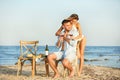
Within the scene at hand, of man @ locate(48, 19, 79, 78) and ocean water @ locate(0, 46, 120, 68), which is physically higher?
man @ locate(48, 19, 79, 78)

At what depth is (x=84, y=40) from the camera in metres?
8.21

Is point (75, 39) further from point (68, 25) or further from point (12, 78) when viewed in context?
point (12, 78)

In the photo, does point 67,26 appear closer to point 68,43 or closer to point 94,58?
point 68,43

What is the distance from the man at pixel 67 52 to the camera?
25.3 feet

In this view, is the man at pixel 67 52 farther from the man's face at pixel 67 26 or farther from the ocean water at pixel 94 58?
the ocean water at pixel 94 58

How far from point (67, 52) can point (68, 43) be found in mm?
243

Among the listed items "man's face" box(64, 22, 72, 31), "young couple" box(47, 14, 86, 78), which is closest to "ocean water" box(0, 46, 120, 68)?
"young couple" box(47, 14, 86, 78)

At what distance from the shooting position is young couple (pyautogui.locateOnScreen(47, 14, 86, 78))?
306 inches

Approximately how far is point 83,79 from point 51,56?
0.95 metres

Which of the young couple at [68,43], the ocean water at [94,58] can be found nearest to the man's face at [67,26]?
the young couple at [68,43]

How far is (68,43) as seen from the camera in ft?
25.9

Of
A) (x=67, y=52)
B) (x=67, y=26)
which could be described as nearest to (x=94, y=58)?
(x=67, y=26)

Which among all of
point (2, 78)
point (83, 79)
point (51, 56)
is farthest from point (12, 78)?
point (83, 79)

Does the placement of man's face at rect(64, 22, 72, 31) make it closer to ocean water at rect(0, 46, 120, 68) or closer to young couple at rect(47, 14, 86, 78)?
young couple at rect(47, 14, 86, 78)
